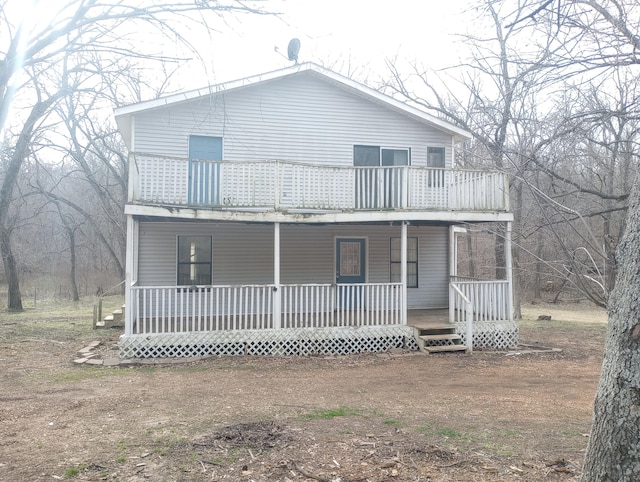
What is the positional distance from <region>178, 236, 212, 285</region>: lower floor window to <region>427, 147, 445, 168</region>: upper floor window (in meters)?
6.82

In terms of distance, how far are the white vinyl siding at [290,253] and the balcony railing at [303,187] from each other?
182 centimetres

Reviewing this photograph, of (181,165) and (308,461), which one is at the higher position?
(181,165)

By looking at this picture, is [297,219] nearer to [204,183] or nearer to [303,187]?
[303,187]

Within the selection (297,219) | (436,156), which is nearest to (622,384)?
(297,219)

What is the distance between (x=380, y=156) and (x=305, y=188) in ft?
11.6

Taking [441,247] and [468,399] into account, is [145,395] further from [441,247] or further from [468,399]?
[441,247]

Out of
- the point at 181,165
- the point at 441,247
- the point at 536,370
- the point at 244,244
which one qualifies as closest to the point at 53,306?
the point at 244,244

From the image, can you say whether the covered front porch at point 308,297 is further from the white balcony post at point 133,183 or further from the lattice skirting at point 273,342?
the white balcony post at point 133,183

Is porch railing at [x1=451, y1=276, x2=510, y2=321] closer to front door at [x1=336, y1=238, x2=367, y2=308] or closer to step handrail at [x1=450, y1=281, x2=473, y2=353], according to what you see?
step handrail at [x1=450, y1=281, x2=473, y2=353]

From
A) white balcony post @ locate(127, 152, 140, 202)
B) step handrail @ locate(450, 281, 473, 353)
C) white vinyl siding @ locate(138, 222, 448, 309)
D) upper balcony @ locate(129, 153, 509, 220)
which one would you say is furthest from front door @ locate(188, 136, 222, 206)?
step handrail @ locate(450, 281, 473, 353)

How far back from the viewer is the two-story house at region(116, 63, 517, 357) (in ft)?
34.7

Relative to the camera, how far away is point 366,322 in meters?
11.5

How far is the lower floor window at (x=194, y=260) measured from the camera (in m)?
12.8

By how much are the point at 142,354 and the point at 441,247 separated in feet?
29.8
